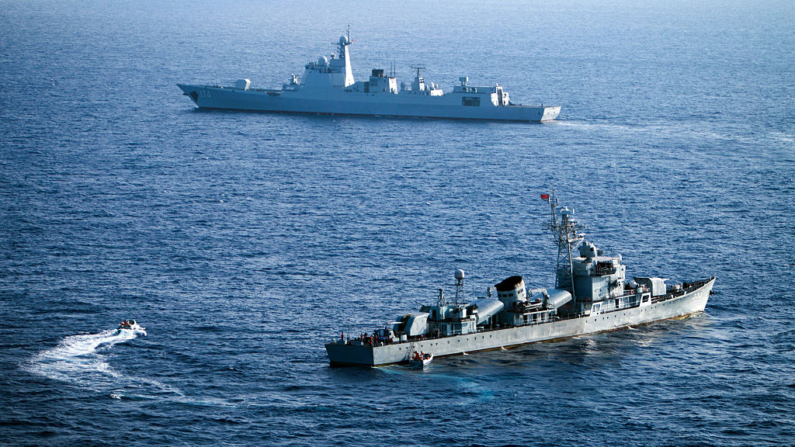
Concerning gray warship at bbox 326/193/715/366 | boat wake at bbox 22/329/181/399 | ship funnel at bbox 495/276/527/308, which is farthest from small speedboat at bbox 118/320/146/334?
ship funnel at bbox 495/276/527/308

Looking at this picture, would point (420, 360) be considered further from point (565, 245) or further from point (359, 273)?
point (359, 273)

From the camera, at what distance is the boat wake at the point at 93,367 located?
266 ft

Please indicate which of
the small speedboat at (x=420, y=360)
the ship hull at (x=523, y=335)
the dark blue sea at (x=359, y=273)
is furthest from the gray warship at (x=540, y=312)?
the dark blue sea at (x=359, y=273)

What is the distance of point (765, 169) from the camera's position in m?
158

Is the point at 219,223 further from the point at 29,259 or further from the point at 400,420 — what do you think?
the point at 400,420

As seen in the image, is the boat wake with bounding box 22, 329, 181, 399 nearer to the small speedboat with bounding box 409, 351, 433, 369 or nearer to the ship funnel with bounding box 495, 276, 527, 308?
the small speedboat with bounding box 409, 351, 433, 369

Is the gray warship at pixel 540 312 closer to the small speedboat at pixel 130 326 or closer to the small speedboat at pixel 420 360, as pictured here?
the small speedboat at pixel 420 360

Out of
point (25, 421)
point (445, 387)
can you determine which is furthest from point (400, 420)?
point (25, 421)

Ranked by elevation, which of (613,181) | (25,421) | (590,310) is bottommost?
(25,421)

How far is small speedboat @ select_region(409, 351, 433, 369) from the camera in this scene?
286 feet

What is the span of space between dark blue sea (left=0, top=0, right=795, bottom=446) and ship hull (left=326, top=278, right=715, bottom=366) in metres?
1.27

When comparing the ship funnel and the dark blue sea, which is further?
the ship funnel

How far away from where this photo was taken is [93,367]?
85.6 meters

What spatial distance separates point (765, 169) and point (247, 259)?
85.5 meters
